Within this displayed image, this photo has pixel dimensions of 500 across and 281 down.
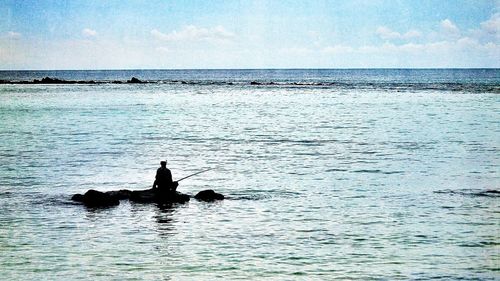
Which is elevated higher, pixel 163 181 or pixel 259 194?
pixel 163 181

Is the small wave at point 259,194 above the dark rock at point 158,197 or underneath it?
underneath

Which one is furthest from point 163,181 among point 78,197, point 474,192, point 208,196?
point 474,192

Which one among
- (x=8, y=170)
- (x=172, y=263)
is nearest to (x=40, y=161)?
(x=8, y=170)

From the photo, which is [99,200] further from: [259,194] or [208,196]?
[259,194]

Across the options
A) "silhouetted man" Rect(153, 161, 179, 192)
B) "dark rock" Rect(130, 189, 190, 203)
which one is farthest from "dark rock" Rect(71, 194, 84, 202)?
"silhouetted man" Rect(153, 161, 179, 192)

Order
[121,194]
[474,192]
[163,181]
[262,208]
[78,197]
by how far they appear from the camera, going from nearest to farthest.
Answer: [262,208]
[163,181]
[78,197]
[121,194]
[474,192]

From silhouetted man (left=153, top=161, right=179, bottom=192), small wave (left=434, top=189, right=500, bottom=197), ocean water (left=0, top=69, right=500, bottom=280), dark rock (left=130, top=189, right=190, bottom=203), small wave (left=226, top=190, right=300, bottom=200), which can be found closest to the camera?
ocean water (left=0, top=69, right=500, bottom=280)

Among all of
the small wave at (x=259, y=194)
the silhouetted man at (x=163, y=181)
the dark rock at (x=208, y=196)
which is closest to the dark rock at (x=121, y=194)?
the silhouetted man at (x=163, y=181)

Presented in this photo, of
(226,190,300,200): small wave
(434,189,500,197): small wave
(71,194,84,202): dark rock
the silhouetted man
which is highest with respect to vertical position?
the silhouetted man

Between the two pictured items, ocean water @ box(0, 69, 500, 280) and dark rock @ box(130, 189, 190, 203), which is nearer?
ocean water @ box(0, 69, 500, 280)

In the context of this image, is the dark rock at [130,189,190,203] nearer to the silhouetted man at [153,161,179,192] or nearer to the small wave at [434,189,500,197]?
the silhouetted man at [153,161,179,192]

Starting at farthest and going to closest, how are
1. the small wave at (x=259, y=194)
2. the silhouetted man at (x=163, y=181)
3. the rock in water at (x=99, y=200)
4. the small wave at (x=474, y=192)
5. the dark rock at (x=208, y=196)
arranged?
the small wave at (x=474, y=192) < the small wave at (x=259, y=194) < the dark rock at (x=208, y=196) < the silhouetted man at (x=163, y=181) < the rock in water at (x=99, y=200)

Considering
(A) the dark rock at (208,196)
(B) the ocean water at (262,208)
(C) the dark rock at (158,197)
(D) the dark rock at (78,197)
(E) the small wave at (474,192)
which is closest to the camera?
(B) the ocean water at (262,208)

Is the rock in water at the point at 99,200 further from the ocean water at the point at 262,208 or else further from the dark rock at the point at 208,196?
the dark rock at the point at 208,196
